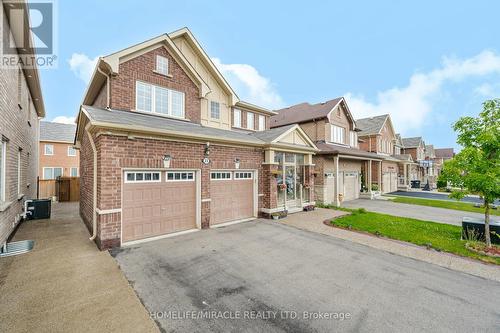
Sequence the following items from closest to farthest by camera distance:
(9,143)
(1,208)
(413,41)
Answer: (1,208) → (9,143) → (413,41)

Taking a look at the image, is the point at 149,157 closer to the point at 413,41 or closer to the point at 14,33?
the point at 14,33

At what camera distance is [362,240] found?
7930 millimetres

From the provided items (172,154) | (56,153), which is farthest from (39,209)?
(56,153)

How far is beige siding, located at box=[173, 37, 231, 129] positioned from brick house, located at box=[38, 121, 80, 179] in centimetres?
2194

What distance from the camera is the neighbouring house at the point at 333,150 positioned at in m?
16.6

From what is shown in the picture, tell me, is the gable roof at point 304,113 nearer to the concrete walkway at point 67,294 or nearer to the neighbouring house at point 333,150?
the neighbouring house at point 333,150

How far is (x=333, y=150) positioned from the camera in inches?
627

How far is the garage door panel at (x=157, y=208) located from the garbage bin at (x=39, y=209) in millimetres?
7018

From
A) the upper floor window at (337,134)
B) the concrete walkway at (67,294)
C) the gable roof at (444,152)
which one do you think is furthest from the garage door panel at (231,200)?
the gable roof at (444,152)

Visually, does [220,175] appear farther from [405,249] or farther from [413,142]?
[413,142]

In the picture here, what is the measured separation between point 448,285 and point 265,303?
14.3 ft

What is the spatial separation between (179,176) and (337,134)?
16.2m

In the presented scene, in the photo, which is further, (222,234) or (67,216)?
(67,216)

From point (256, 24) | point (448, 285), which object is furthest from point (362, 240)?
point (256, 24)
